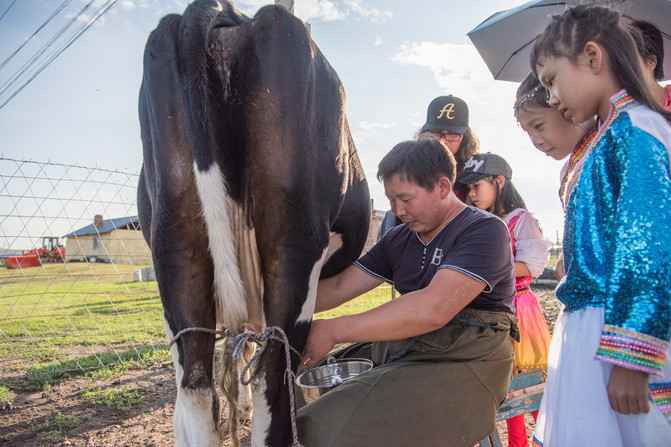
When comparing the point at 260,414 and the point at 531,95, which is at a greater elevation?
the point at 531,95

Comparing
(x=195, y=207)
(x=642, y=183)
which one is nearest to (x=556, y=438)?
(x=642, y=183)

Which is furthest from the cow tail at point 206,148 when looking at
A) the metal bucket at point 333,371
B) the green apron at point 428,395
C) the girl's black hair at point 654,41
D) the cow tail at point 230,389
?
the girl's black hair at point 654,41

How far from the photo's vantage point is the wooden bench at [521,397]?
2404 millimetres

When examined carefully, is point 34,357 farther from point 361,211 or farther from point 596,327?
point 596,327

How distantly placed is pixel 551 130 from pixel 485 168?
3.97 ft

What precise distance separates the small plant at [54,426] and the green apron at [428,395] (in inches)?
95.5

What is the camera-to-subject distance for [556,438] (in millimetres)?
1466

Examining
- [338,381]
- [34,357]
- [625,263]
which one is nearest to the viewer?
[625,263]

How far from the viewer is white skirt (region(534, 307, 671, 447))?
1293 millimetres

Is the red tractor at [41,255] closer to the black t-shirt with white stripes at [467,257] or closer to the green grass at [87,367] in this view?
the green grass at [87,367]

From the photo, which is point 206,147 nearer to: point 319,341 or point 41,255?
point 319,341

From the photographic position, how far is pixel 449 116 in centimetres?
348

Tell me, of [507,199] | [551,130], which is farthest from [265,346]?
[507,199]

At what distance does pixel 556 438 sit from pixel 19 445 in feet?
10.9
